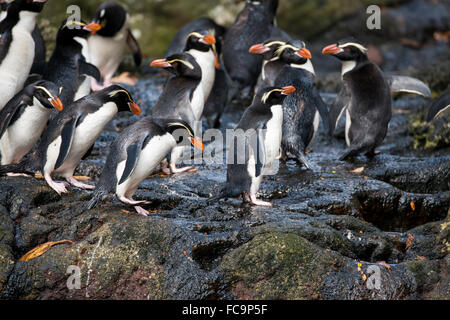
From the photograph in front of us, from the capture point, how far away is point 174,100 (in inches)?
242

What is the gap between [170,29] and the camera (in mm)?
12016

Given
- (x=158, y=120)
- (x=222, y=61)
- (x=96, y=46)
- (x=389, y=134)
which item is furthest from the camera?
(x=222, y=61)

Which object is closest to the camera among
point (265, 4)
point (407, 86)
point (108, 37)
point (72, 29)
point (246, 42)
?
point (72, 29)

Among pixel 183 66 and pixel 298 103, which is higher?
pixel 183 66

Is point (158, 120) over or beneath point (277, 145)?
over

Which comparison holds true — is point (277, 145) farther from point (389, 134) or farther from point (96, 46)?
point (96, 46)

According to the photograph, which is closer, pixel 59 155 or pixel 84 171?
pixel 59 155

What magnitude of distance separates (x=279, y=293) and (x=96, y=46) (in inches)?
198

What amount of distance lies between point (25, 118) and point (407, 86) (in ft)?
13.1

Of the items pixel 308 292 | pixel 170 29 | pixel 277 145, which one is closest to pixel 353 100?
pixel 277 145

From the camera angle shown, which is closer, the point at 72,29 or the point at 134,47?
the point at 72,29

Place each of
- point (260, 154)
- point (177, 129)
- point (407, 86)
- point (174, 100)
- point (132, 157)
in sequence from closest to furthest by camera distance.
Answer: point (132, 157), point (177, 129), point (260, 154), point (174, 100), point (407, 86)

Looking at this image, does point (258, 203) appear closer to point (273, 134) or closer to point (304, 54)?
point (273, 134)

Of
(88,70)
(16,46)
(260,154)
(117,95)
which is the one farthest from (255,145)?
(16,46)
